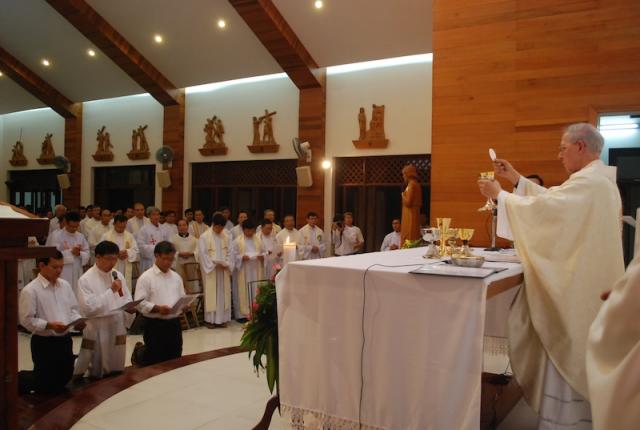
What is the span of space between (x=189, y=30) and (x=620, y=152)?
839 cm

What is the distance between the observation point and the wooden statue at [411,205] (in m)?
5.39

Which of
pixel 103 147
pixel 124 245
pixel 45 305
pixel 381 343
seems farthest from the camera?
pixel 103 147

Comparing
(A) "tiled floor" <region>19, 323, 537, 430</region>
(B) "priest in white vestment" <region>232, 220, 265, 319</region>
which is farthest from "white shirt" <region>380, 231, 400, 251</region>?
(A) "tiled floor" <region>19, 323, 537, 430</region>

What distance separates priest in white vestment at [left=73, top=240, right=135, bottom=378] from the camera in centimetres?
526

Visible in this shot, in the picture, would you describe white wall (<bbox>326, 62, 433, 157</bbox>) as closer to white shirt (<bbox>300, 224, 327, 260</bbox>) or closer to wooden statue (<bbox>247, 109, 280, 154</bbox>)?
wooden statue (<bbox>247, 109, 280, 154</bbox>)

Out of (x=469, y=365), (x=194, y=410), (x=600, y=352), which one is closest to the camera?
(x=600, y=352)

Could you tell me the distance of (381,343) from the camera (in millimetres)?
2594

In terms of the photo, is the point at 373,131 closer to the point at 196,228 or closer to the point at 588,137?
the point at 196,228

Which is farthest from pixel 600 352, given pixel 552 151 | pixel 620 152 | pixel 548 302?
pixel 620 152

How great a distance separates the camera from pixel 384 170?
448 inches

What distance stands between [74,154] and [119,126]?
1819 millimetres

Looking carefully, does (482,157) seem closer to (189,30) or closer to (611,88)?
(611,88)

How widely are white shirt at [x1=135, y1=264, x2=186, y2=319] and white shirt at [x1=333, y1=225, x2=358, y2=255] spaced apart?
17.2ft

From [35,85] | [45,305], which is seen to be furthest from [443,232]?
[35,85]
